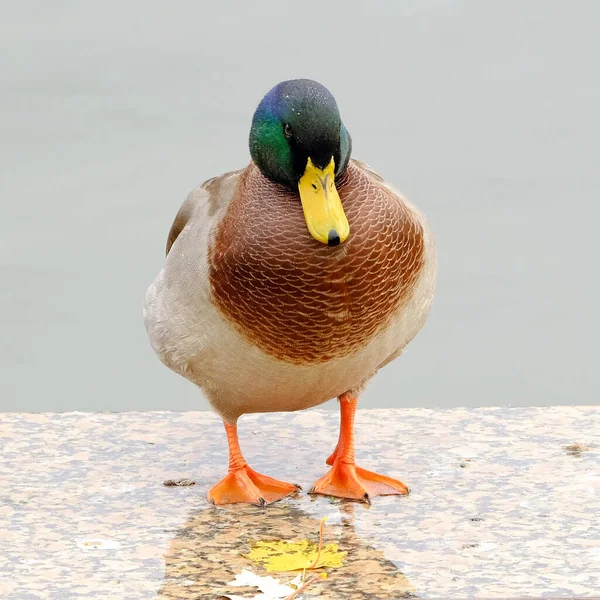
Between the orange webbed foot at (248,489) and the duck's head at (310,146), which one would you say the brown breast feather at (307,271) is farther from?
the orange webbed foot at (248,489)

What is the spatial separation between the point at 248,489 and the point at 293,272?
0.76 meters

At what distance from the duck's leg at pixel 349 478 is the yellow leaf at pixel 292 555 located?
1.30 feet

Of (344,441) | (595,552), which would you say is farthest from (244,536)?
(595,552)

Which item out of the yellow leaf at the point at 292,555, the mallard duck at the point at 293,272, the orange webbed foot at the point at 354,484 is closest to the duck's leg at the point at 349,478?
the orange webbed foot at the point at 354,484

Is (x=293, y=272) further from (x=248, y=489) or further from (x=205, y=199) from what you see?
(x=248, y=489)

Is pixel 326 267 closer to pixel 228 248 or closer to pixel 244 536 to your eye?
pixel 228 248

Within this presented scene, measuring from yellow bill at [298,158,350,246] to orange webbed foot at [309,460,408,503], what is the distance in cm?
86

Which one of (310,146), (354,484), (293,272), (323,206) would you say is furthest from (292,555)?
(310,146)

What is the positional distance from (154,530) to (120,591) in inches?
16.7

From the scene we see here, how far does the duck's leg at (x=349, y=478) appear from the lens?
13.8 ft

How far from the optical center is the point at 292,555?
372 cm

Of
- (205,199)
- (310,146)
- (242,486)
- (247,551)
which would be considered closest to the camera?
(310,146)

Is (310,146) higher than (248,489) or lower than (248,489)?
higher

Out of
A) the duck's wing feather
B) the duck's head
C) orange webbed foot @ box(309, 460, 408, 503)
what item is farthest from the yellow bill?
orange webbed foot @ box(309, 460, 408, 503)
